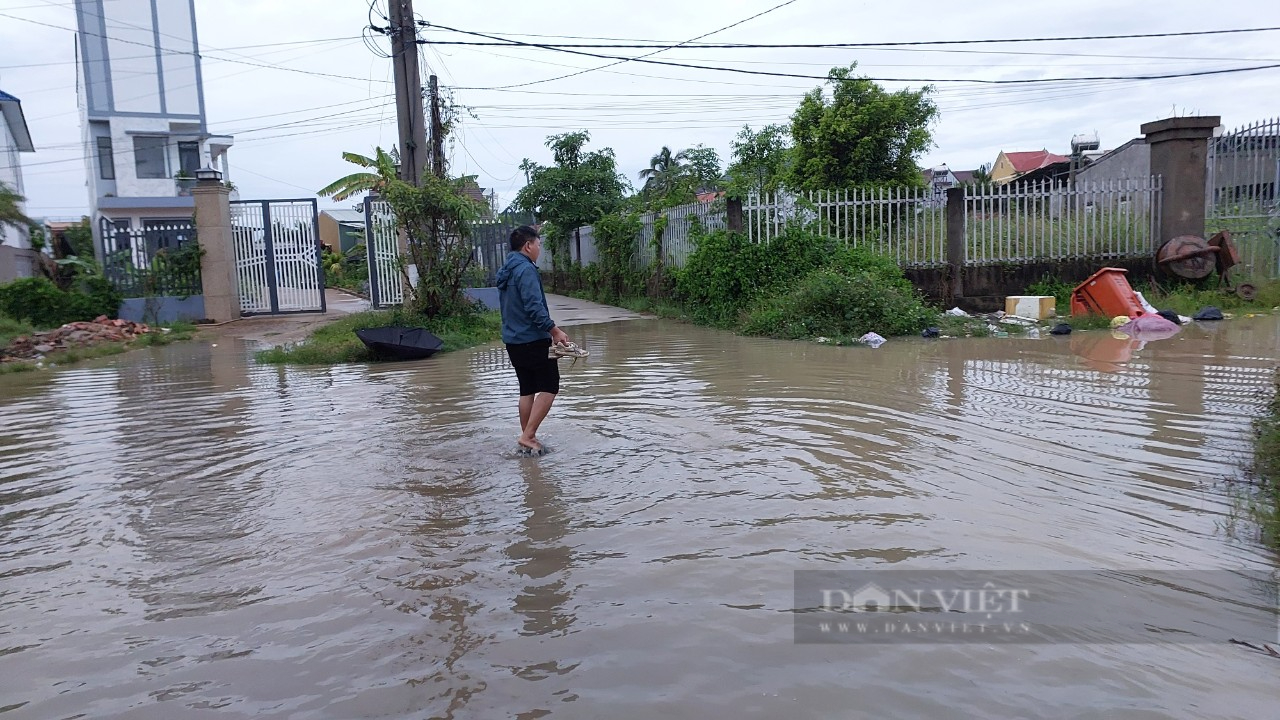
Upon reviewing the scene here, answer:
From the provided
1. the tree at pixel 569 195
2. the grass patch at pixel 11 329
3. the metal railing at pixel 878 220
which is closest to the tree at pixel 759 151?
the tree at pixel 569 195

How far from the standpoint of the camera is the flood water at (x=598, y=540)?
9.47 ft

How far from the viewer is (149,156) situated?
37844 mm

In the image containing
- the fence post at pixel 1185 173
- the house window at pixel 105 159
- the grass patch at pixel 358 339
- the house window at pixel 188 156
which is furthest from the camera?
the house window at pixel 188 156

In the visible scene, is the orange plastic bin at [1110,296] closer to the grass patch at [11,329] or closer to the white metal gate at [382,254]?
the white metal gate at [382,254]

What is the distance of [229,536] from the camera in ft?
14.7

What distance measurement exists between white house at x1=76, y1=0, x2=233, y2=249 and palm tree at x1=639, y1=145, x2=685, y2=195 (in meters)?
20.0

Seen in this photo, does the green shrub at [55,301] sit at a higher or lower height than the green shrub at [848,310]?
higher

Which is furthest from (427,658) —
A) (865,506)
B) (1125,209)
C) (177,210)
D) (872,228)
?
(177,210)

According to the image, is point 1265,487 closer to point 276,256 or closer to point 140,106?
point 276,256

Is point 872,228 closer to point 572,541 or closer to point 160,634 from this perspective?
point 572,541

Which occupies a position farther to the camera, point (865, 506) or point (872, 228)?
point (872, 228)

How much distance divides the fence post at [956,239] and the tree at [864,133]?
9.87 feet

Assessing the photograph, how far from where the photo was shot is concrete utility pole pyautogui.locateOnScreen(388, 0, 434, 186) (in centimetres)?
1412

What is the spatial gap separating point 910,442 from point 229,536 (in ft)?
14.2
